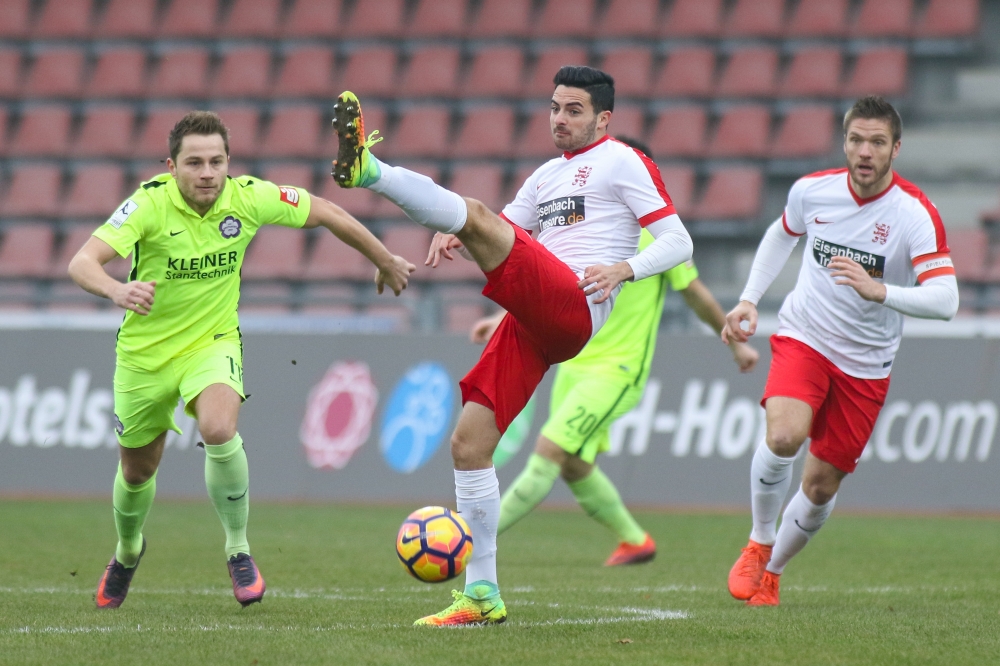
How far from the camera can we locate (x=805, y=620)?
19.5 feet

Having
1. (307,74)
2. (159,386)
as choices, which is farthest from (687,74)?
(159,386)

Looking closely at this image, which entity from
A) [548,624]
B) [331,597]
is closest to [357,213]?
[331,597]

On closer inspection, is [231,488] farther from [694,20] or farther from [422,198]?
[694,20]

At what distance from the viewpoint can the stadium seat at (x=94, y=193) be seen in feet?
A: 61.6

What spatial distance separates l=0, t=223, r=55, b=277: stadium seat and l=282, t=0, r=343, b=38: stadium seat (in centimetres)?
493

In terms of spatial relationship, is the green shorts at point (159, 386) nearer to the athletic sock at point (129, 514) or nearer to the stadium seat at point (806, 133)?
the athletic sock at point (129, 514)

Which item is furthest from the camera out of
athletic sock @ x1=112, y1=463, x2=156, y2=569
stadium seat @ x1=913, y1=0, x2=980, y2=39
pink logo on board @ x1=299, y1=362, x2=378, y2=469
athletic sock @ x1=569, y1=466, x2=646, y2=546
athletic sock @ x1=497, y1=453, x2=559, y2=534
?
stadium seat @ x1=913, y1=0, x2=980, y2=39

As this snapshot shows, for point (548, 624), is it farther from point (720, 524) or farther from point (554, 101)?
point (720, 524)

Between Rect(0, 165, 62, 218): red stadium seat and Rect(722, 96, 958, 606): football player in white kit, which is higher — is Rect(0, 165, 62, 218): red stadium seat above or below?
below

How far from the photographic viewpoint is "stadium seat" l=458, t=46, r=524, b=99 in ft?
63.3

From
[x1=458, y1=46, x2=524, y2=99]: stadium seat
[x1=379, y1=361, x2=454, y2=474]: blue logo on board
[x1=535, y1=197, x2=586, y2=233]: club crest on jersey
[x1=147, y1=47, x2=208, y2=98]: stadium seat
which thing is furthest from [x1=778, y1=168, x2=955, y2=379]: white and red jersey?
[x1=147, y1=47, x2=208, y2=98]: stadium seat

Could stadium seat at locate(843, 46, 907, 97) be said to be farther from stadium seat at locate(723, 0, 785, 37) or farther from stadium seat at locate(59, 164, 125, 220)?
stadium seat at locate(59, 164, 125, 220)

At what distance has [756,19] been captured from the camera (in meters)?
19.0

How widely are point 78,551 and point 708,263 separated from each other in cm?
1025
